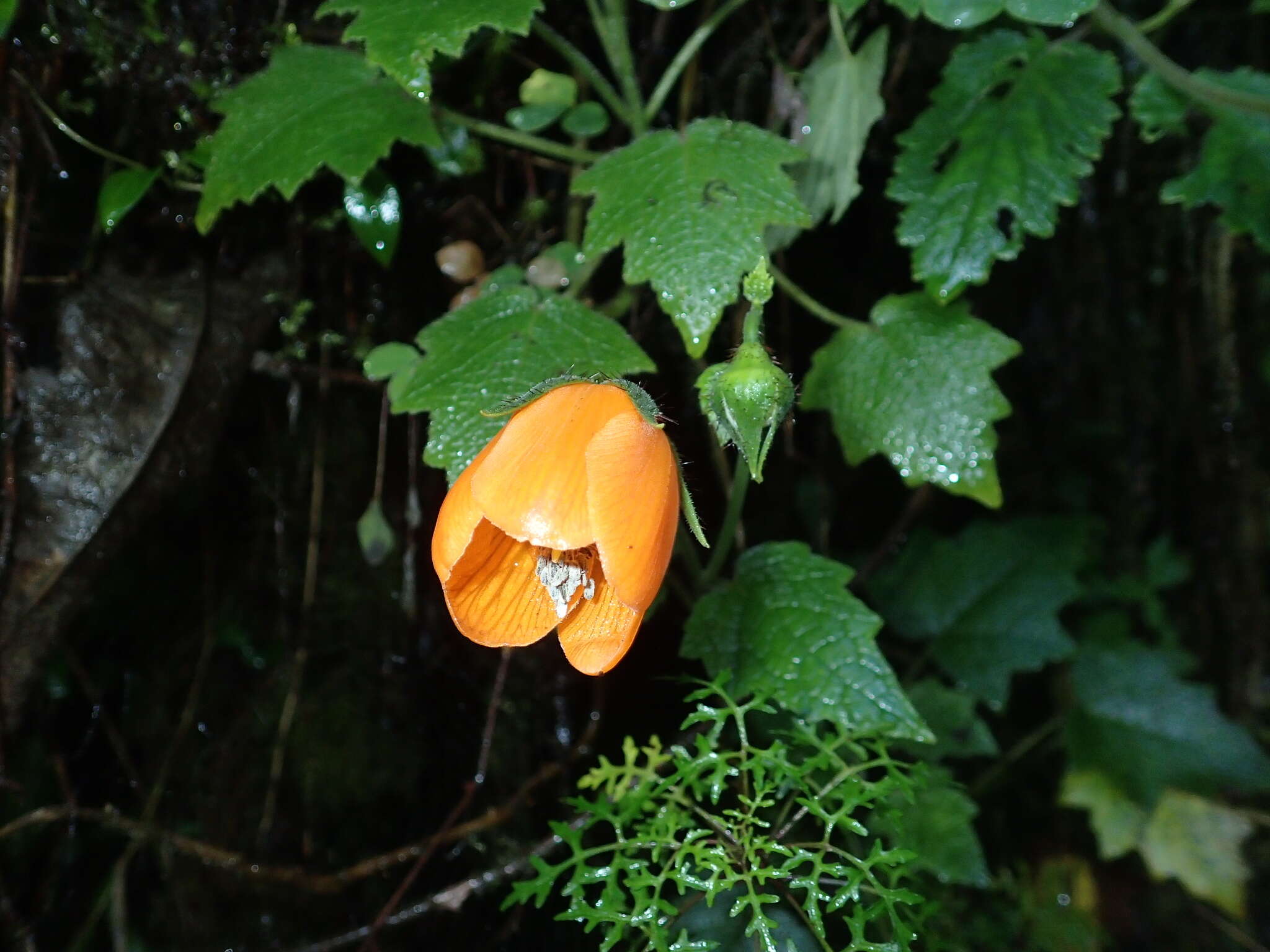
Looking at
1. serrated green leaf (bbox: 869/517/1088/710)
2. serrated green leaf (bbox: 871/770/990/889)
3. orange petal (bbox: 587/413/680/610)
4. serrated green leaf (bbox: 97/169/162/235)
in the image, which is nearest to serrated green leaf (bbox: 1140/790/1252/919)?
serrated green leaf (bbox: 869/517/1088/710)

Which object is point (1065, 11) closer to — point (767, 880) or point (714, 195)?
point (714, 195)

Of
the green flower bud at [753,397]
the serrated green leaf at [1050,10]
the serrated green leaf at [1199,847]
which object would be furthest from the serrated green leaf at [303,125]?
the serrated green leaf at [1199,847]

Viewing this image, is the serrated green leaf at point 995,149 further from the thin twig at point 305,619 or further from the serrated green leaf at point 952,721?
the thin twig at point 305,619

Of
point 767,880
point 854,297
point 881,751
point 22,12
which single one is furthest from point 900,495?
point 22,12

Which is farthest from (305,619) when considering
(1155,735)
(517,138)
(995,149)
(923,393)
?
(1155,735)

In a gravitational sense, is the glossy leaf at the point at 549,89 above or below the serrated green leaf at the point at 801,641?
above

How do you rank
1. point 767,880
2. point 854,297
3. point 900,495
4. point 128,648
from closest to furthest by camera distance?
point 767,880 → point 128,648 → point 854,297 → point 900,495
